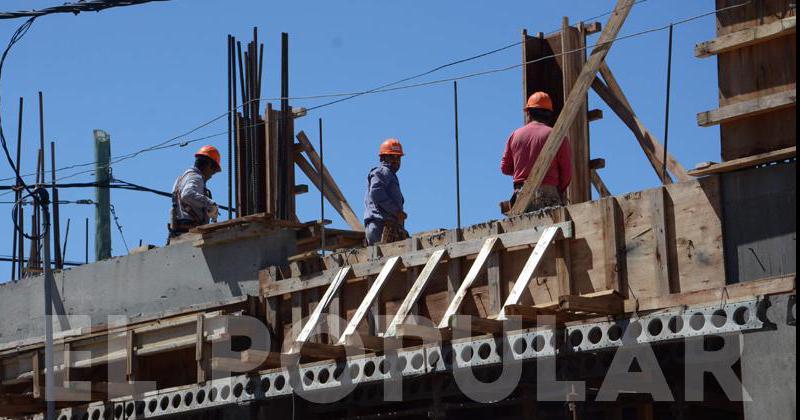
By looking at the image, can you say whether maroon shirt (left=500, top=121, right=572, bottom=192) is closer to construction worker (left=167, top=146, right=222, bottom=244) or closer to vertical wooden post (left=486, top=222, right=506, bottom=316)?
vertical wooden post (left=486, top=222, right=506, bottom=316)

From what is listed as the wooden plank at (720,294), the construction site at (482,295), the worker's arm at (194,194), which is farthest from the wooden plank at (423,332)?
the worker's arm at (194,194)

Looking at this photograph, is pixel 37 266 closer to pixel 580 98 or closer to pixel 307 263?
pixel 307 263

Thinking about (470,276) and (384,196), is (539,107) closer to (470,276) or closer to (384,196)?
(384,196)

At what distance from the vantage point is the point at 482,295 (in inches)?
648

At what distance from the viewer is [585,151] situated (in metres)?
18.5

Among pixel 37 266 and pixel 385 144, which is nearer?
pixel 385 144

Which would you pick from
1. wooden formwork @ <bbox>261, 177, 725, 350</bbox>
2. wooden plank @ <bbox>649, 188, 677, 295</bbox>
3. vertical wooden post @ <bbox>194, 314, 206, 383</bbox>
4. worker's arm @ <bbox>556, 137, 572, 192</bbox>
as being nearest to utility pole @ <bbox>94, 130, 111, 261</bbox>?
vertical wooden post @ <bbox>194, 314, 206, 383</bbox>

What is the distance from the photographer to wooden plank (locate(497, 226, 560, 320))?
14992mm

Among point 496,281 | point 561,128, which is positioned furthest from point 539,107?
point 496,281

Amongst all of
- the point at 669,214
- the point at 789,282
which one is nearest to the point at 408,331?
the point at 669,214

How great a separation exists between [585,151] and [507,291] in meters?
2.98

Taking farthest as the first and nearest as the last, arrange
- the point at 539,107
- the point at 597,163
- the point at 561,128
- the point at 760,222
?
the point at 597,163 → the point at 539,107 → the point at 561,128 → the point at 760,222

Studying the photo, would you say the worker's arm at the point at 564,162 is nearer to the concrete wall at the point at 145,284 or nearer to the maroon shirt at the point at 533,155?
the maroon shirt at the point at 533,155

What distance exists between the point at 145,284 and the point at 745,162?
350 inches
